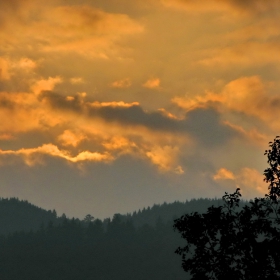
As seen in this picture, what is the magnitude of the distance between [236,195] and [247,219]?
2822mm

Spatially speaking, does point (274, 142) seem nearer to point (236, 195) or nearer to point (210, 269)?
point (236, 195)

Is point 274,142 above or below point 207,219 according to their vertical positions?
above

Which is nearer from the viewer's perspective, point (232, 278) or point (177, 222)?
point (232, 278)

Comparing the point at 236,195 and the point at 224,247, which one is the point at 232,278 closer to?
the point at 224,247

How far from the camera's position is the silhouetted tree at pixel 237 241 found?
52938 mm

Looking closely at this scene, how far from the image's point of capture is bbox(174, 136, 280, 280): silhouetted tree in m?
52.9

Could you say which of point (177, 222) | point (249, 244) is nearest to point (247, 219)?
point (249, 244)

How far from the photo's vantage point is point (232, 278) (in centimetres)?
5278

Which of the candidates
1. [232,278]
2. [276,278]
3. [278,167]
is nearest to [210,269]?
[232,278]

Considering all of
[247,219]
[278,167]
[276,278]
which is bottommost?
[276,278]

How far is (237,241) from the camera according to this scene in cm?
5484

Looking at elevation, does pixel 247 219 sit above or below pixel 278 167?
below

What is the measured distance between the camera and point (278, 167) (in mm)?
55156

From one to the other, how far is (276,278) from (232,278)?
146 inches
